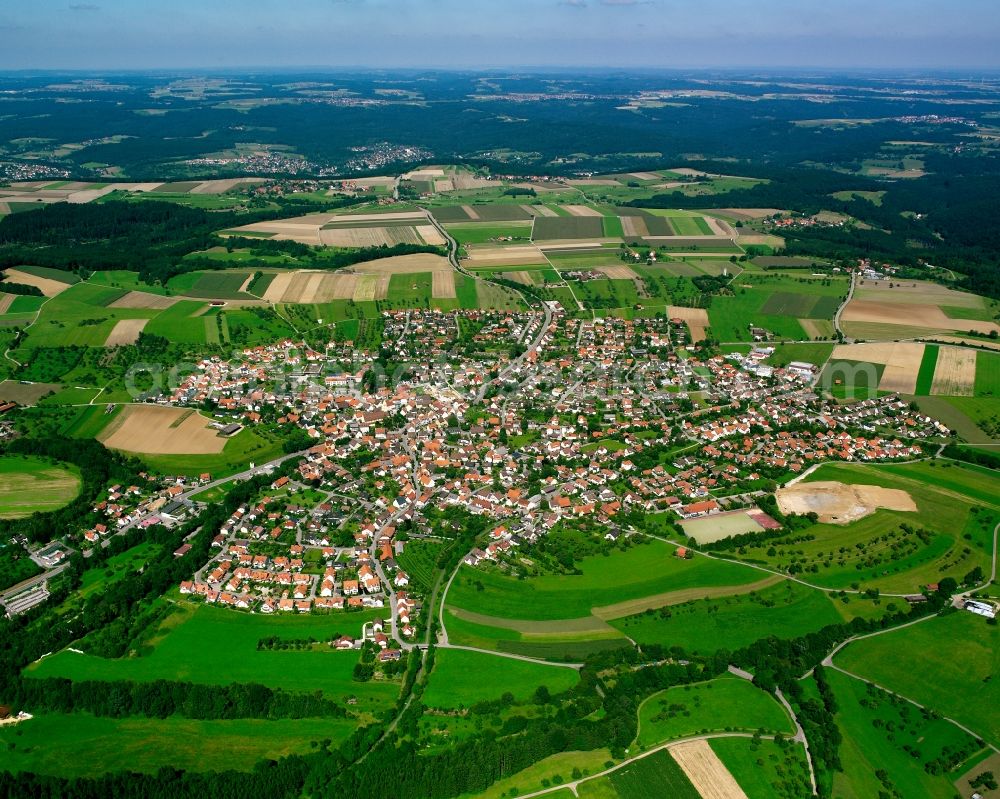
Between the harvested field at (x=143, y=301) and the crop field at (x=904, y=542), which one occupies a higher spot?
the harvested field at (x=143, y=301)

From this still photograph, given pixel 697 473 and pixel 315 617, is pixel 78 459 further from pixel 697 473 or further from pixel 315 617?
pixel 697 473

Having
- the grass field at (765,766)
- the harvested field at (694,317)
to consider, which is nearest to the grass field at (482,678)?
the grass field at (765,766)

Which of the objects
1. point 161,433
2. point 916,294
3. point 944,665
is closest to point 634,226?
point 916,294

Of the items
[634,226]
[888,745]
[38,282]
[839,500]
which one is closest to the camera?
[888,745]

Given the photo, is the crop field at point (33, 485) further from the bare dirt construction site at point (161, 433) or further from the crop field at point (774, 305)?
the crop field at point (774, 305)

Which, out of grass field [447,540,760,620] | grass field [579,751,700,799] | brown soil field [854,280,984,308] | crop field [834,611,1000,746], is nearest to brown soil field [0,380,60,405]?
grass field [447,540,760,620]

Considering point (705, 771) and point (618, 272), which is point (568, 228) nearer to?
point (618, 272)
